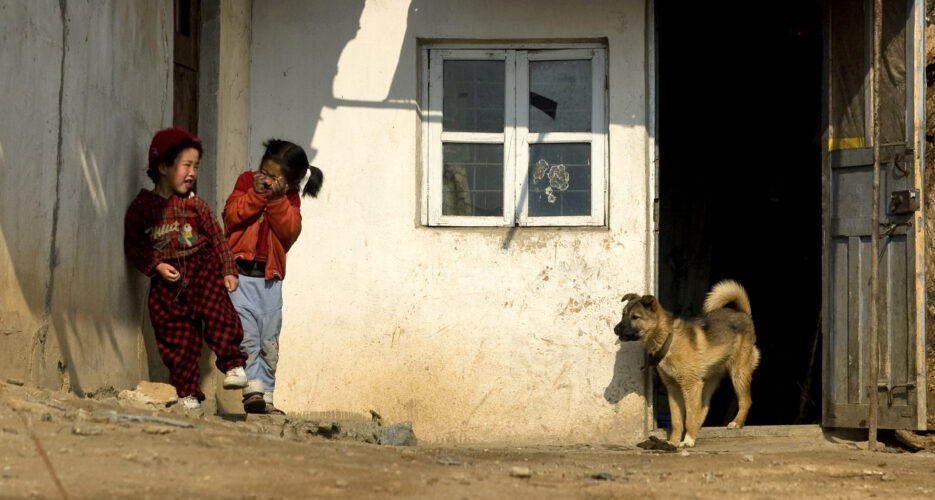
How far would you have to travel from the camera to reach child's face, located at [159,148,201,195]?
6418 mm

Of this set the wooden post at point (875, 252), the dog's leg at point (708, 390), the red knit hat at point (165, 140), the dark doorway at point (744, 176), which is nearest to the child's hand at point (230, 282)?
the red knit hat at point (165, 140)

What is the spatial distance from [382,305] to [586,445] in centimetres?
161

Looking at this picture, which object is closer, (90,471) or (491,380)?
(90,471)

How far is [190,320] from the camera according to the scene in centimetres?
653

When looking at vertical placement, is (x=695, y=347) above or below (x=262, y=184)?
below

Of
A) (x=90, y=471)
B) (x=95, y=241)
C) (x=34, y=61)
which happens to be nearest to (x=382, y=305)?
(x=95, y=241)

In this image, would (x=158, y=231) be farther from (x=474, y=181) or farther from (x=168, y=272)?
(x=474, y=181)

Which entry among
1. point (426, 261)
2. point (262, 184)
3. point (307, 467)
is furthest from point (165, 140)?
point (426, 261)

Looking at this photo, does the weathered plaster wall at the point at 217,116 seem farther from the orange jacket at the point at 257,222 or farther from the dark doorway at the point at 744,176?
the dark doorway at the point at 744,176

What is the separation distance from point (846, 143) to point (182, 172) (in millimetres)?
4295

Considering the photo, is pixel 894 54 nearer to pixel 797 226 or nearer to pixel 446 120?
pixel 446 120

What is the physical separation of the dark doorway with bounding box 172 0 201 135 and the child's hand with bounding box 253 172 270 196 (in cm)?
76

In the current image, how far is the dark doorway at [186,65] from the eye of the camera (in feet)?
24.7

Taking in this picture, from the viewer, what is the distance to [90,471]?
4449 mm
